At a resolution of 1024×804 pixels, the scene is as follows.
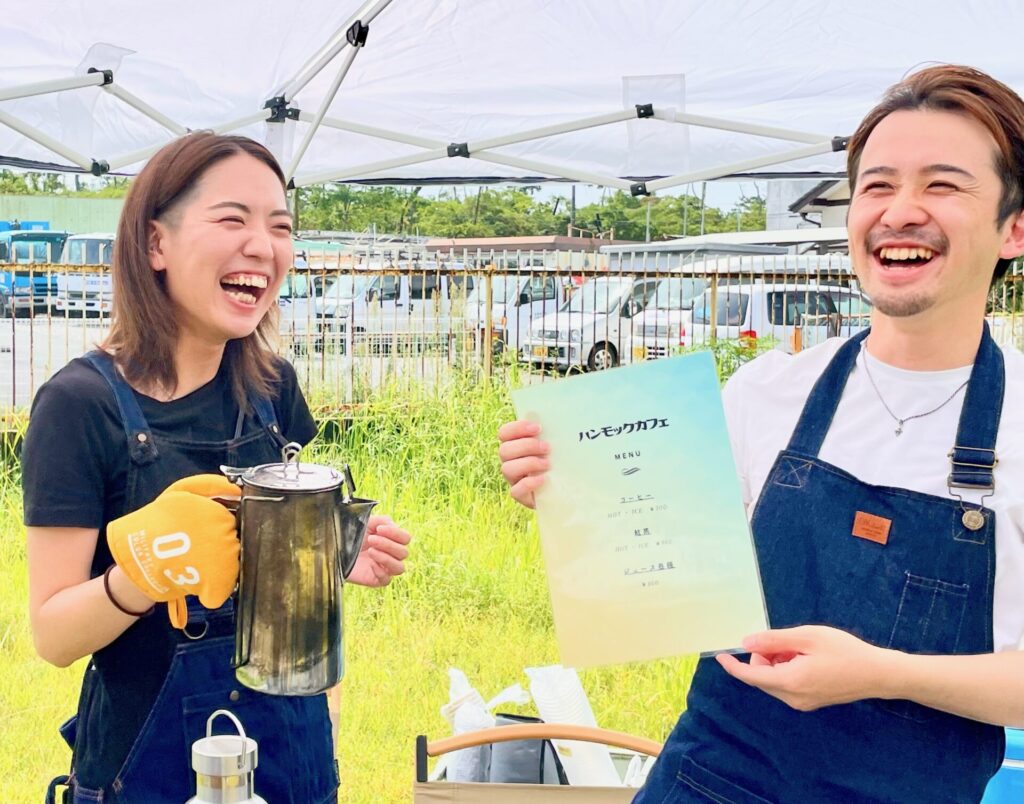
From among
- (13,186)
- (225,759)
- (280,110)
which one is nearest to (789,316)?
(280,110)

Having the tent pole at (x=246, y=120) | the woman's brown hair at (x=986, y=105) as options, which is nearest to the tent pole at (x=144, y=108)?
the tent pole at (x=246, y=120)

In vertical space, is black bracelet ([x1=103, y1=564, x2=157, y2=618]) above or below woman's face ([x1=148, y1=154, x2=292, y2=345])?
below

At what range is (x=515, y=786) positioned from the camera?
1.94 m

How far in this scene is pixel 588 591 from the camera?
123 centimetres

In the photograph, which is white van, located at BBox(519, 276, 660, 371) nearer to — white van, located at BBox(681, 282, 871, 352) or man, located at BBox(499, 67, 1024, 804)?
white van, located at BBox(681, 282, 871, 352)

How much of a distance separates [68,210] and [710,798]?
3622cm

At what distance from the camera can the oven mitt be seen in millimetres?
1104

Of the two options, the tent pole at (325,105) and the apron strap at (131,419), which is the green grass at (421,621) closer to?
the tent pole at (325,105)

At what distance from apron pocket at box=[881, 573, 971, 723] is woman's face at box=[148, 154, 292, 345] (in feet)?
3.22

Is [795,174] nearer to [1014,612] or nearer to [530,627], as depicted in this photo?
[530,627]

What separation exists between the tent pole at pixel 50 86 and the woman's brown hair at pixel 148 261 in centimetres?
217

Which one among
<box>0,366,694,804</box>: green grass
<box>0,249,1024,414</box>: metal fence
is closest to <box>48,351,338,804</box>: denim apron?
<box>0,366,694,804</box>: green grass

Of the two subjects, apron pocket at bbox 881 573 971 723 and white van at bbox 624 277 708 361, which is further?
white van at bbox 624 277 708 361

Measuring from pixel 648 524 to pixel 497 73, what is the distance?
286cm
